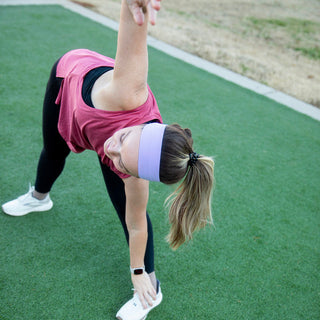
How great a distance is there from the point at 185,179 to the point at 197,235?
3.43ft

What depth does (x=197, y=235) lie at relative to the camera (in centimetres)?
238

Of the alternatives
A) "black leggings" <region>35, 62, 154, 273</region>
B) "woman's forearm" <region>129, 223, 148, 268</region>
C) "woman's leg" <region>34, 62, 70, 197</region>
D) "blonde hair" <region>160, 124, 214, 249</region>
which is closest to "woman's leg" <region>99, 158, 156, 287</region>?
"black leggings" <region>35, 62, 154, 273</region>

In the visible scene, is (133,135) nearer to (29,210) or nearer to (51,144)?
(51,144)

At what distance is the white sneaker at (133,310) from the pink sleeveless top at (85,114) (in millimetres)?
773

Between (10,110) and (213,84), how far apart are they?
2.55 m

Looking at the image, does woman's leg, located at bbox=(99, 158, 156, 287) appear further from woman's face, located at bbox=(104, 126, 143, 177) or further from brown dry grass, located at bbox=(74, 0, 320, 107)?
brown dry grass, located at bbox=(74, 0, 320, 107)

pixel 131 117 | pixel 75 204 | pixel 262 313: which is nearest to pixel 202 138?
pixel 75 204

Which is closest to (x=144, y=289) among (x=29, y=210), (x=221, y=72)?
(x=29, y=210)

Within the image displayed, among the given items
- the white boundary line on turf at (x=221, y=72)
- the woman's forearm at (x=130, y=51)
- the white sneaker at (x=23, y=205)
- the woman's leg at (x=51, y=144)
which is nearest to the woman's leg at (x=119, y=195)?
the woman's leg at (x=51, y=144)

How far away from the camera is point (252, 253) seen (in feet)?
7.57

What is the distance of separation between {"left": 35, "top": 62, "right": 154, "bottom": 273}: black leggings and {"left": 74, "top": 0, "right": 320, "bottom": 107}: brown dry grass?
368 cm

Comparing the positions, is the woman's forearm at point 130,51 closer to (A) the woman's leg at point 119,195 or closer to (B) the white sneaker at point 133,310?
(A) the woman's leg at point 119,195

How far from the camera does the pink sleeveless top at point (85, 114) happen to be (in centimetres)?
145

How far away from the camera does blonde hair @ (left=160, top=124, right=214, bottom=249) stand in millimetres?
1349
